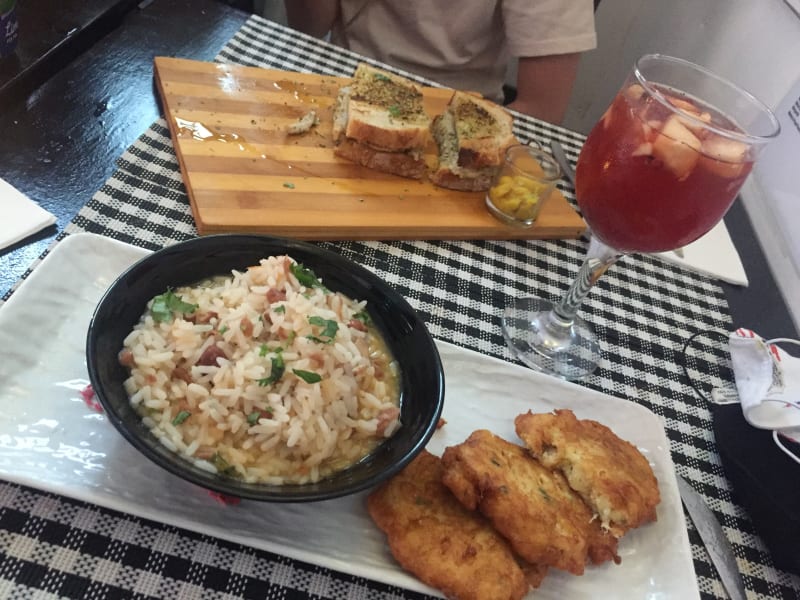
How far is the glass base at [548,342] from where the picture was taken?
1.44 m

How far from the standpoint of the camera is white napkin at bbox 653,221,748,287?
75.4 inches

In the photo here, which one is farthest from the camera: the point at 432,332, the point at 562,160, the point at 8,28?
the point at 562,160

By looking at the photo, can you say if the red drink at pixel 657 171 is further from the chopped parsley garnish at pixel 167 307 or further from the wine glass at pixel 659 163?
the chopped parsley garnish at pixel 167 307

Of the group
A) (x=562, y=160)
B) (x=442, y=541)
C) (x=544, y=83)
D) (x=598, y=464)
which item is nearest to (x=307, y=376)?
(x=442, y=541)

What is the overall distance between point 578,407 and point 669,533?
29cm

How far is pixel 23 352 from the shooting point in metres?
0.97

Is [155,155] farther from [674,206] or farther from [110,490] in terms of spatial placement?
[674,206]

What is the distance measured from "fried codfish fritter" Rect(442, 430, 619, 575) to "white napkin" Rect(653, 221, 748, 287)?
3.69 feet

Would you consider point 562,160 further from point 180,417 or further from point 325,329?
point 180,417

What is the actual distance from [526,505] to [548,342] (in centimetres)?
59

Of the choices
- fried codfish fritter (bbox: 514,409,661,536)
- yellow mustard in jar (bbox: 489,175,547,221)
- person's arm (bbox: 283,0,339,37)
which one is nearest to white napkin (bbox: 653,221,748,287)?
yellow mustard in jar (bbox: 489,175,547,221)

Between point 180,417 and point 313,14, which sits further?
point 313,14

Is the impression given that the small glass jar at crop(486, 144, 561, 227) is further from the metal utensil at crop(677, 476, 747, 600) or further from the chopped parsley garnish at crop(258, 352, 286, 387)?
the chopped parsley garnish at crop(258, 352, 286, 387)

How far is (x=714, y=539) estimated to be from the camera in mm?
1169
